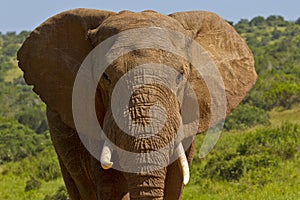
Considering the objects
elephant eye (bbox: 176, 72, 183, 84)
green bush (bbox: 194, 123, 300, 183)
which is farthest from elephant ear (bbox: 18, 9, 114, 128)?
green bush (bbox: 194, 123, 300, 183)

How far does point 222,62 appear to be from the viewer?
6234 millimetres

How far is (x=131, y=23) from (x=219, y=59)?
0.98 m

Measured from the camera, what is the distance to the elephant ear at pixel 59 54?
19.7 feet

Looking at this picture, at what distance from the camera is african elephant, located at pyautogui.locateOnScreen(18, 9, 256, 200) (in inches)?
193

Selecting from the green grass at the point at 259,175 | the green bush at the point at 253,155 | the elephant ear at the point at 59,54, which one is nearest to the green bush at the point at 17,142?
the green grass at the point at 259,175

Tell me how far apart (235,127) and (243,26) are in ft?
197

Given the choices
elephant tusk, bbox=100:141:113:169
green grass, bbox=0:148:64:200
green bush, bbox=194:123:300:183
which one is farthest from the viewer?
green bush, bbox=194:123:300:183

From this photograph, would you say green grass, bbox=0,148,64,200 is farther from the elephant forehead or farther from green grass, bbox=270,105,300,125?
the elephant forehead

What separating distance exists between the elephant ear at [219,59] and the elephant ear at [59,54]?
67cm

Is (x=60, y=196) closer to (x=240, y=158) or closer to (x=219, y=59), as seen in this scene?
(x=240, y=158)

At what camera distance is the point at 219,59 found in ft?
20.3

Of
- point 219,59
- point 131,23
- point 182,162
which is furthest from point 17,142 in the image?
point 182,162

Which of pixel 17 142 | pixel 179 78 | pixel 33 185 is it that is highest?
pixel 179 78

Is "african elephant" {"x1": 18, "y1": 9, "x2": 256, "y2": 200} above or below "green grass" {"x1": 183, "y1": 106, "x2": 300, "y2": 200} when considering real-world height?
above
